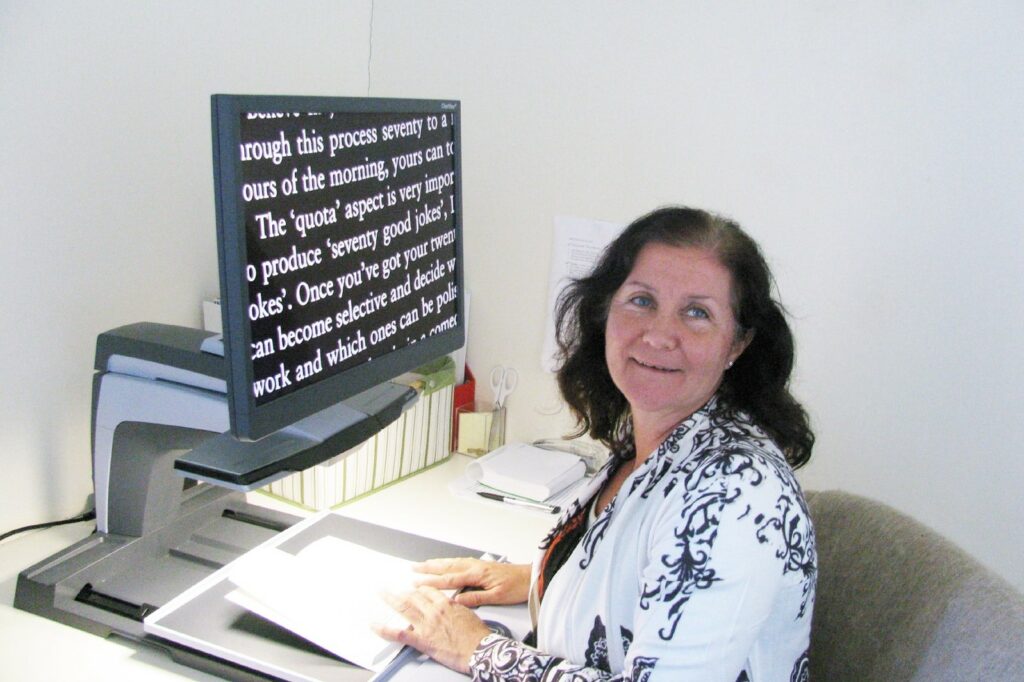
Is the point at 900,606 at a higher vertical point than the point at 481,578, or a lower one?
higher

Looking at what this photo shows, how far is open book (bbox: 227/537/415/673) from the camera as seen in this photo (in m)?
1.10

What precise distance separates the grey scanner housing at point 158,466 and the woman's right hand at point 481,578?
70mm

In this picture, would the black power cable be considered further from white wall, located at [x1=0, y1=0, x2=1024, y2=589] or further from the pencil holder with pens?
the pencil holder with pens

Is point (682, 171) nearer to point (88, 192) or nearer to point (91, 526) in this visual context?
point (88, 192)

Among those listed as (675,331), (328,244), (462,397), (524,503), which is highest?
(328,244)

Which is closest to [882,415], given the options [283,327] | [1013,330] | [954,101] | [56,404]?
[1013,330]

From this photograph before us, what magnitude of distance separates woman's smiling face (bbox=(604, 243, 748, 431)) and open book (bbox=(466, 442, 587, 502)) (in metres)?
0.49

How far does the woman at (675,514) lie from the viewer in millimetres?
956

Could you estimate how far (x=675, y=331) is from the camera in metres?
1.18

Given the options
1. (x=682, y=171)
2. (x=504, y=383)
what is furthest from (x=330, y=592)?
(x=682, y=171)

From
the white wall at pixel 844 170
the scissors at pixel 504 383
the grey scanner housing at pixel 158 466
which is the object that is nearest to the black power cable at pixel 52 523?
the grey scanner housing at pixel 158 466

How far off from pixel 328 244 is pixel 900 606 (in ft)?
2.65

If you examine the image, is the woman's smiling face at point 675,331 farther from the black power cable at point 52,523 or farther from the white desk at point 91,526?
the black power cable at point 52,523

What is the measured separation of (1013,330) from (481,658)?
108cm
